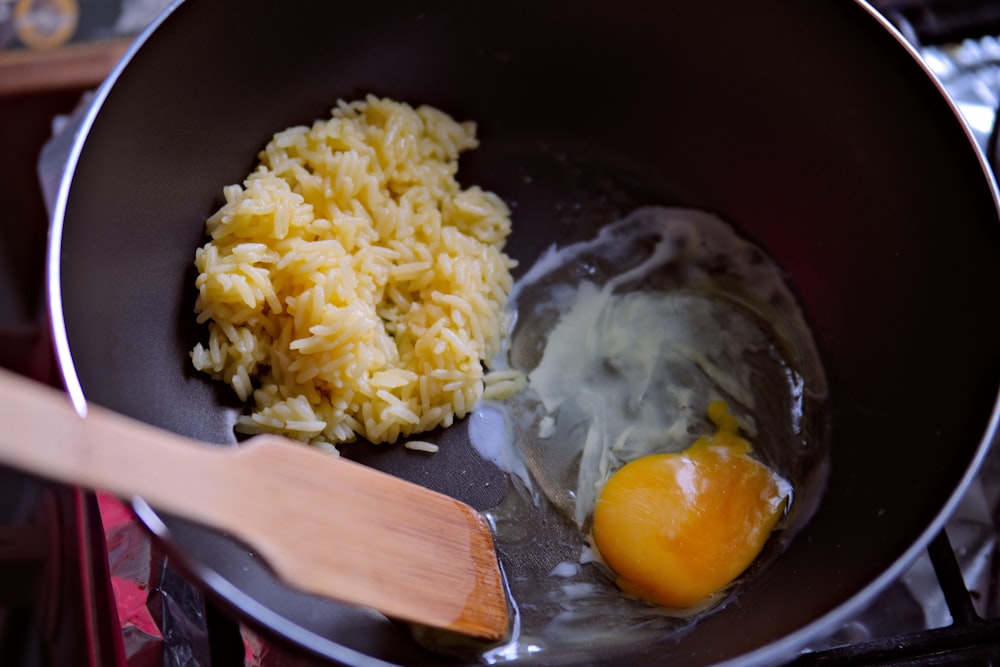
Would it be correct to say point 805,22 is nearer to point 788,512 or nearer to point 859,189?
point 859,189

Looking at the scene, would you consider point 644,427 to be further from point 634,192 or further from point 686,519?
point 634,192

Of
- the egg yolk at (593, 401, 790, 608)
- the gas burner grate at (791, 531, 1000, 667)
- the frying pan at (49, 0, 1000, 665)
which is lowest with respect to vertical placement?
the egg yolk at (593, 401, 790, 608)

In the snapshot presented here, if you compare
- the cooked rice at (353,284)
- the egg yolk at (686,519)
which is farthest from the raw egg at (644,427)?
the cooked rice at (353,284)

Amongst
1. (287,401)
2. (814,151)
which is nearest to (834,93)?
(814,151)

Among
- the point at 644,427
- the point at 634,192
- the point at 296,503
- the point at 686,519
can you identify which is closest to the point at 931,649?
the point at 686,519

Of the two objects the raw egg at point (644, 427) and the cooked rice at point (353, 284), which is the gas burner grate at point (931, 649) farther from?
the cooked rice at point (353, 284)

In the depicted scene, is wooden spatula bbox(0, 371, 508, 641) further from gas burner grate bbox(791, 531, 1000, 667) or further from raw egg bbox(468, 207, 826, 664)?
gas burner grate bbox(791, 531, 1000, 667)

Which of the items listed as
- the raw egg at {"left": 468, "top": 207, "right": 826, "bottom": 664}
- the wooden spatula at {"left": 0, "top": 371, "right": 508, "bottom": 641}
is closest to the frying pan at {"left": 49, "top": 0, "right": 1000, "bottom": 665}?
the raw egg at {"left": 468, "top": 207, "right": 826, "bottom": 664}
